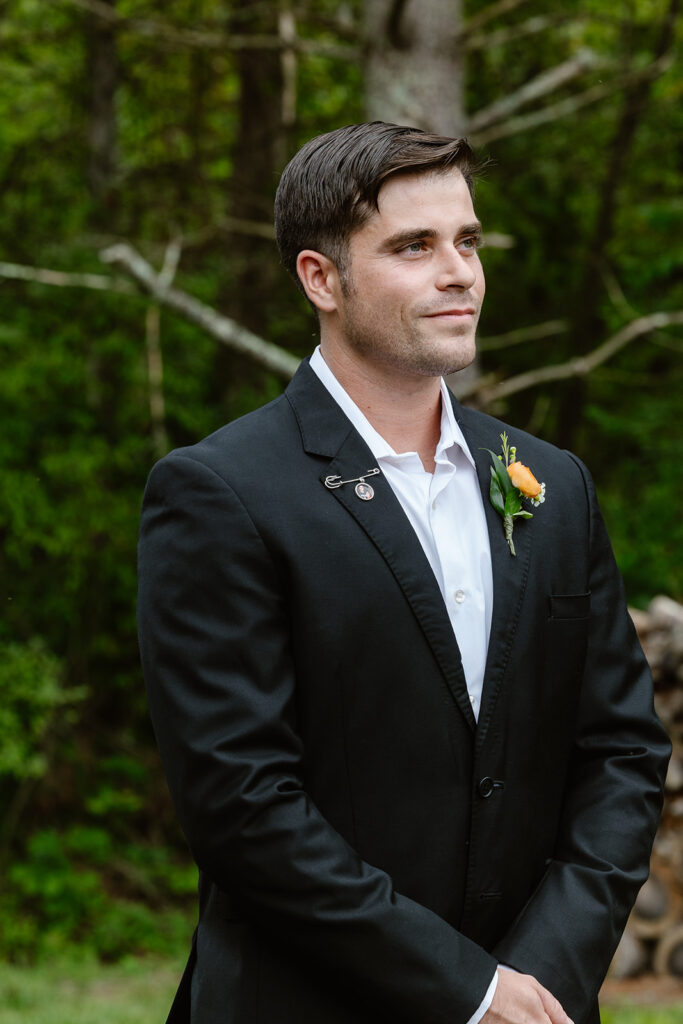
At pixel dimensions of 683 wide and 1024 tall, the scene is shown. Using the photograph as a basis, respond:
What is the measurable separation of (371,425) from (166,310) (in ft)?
16.0

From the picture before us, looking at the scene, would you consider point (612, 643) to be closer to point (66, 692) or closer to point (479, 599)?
point (479, 599)

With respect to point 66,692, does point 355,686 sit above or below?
above

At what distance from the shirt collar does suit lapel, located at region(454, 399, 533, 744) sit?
0.16ft

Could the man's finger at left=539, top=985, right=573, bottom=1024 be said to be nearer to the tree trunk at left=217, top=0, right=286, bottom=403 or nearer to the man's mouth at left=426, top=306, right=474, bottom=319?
the man's mouth at left=426, top=306, right=474, bottom=319

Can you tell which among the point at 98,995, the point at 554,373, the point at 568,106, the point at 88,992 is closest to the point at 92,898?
the point at 88,992

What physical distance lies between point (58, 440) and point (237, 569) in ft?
19.4

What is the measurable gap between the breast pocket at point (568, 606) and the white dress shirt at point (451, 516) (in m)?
0.11

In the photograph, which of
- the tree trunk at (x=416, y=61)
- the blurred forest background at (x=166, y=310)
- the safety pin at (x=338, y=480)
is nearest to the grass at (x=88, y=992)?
the blurred forest background at (x=166, y=310)

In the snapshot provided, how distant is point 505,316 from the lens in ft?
29.8

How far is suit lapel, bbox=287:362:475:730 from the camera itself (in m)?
1.83

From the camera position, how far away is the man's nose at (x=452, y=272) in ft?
6.25

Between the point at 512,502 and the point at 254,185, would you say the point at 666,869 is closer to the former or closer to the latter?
the point at 512,502

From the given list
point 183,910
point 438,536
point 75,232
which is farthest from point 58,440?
point 438,536

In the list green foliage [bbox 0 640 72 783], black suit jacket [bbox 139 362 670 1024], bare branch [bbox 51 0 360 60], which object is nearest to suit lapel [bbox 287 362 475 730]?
black suit jacket [bbox 139 362 670 1024]
